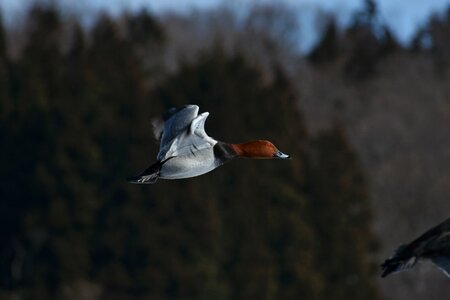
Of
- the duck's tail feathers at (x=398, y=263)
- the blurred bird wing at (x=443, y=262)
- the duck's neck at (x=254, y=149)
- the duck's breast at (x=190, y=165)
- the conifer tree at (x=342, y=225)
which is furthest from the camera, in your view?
Answer: the conifer tree at (x=342, y=225)

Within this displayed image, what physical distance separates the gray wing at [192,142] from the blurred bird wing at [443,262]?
2.07 metres

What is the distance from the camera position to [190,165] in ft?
45.1

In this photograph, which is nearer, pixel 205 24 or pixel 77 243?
pixel 77 243

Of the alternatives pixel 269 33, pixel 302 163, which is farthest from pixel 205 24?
pixel 302 163

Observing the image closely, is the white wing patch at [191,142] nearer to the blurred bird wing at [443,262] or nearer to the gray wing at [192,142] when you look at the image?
the gray wing at [192,142]

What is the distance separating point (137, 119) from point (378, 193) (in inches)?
334

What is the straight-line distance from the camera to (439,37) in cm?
5056

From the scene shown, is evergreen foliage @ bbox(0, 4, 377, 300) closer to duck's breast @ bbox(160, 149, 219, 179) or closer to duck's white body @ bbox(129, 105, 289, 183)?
duck's white body @ bbox(129, 105, 289, 183)

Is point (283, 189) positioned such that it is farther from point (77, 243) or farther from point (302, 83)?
point (302, 83)

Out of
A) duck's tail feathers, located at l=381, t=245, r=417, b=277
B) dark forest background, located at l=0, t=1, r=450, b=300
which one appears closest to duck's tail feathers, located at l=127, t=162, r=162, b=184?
duck's tail feathers, located at l=381, t=245, r=417, b=277

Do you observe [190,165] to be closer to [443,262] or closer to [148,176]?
[148,176]

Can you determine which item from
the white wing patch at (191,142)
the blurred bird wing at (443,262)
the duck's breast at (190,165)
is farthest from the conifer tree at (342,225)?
the blurred bird wing at (443,262)

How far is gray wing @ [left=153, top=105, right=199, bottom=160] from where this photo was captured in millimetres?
13891

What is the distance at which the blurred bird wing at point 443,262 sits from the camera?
13.1 metres
